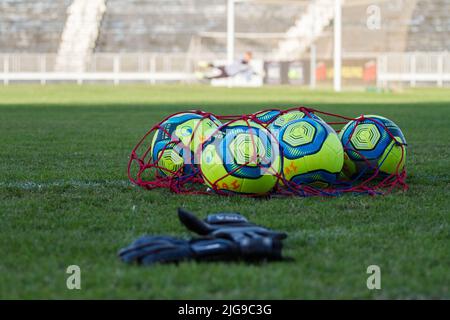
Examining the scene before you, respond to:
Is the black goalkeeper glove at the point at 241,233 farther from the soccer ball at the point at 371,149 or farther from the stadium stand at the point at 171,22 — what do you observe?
the stadium stand at the point at 171,22

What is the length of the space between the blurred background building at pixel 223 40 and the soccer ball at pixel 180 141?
26337mm

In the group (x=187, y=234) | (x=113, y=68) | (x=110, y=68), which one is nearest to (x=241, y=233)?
(x=187, y=234)

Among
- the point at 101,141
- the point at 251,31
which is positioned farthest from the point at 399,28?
the point at 101,141

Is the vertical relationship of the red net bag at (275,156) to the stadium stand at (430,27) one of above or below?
below

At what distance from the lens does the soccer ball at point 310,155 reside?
7082mm

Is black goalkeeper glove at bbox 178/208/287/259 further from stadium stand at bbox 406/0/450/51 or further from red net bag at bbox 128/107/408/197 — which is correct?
stadium stand at bbox 406/0/450/51

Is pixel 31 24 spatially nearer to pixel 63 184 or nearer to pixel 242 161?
pixel 63 184

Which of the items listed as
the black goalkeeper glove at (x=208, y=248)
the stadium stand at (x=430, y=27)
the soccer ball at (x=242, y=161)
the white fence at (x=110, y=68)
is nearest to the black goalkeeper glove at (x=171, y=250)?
the black goalkeeper glove at (x=208, y=248)

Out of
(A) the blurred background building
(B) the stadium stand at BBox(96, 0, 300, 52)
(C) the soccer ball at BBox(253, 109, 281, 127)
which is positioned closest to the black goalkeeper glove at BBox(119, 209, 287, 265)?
(C) the soccer ball at BBox(253, 109, 281, 127)

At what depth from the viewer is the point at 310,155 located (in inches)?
279

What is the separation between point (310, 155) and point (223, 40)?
37.8 metres

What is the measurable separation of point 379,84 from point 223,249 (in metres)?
33.8
